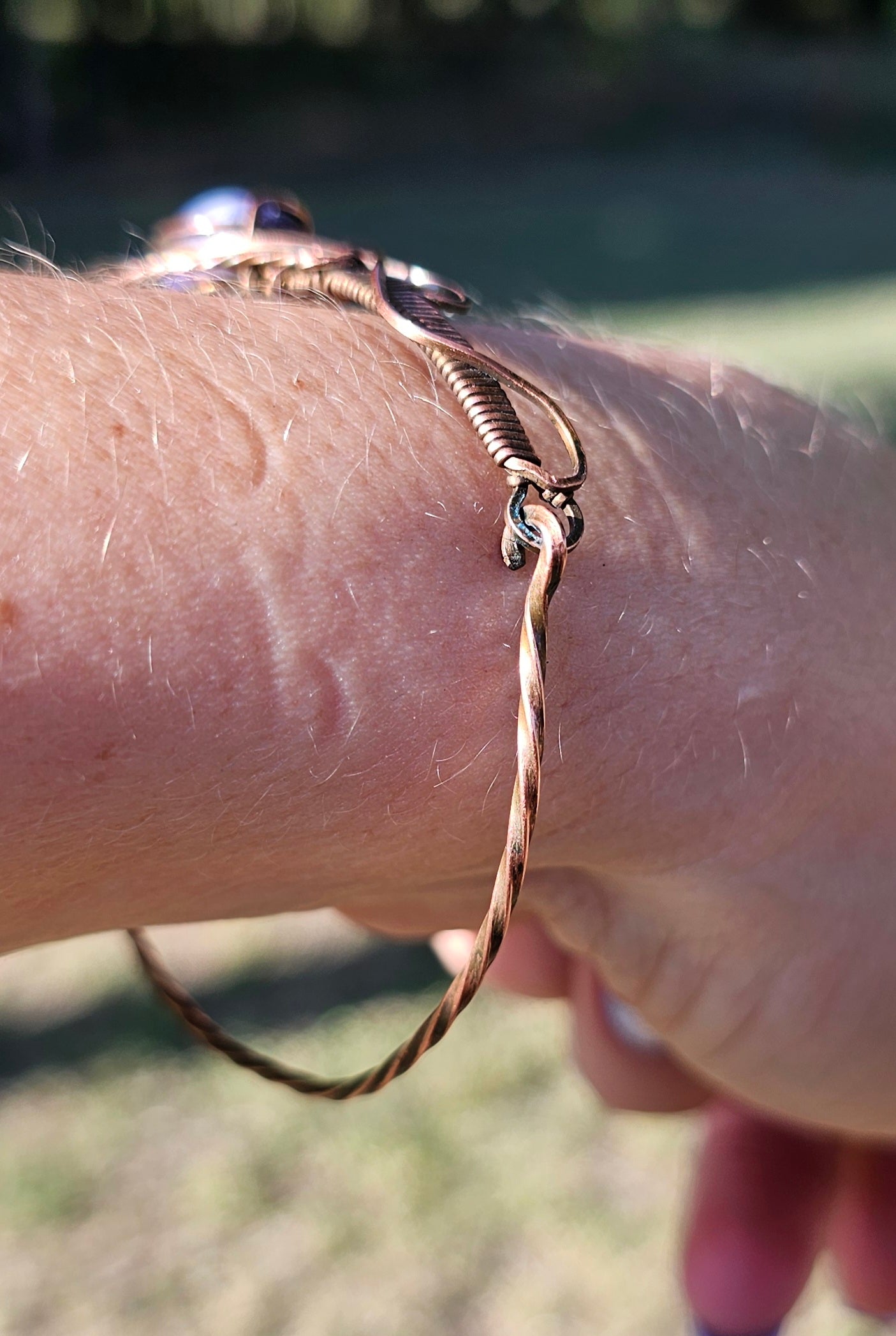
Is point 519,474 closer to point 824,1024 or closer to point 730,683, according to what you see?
point 730,683

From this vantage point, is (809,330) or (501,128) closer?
(809,330)

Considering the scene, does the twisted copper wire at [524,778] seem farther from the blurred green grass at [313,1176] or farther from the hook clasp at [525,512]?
the blurred green grass at [313,1176]

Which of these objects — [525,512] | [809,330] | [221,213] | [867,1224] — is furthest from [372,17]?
[525,512]

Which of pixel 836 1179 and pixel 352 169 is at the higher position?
pixel 836 1179

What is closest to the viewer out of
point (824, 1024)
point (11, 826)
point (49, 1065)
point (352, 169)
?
point (11, 826)

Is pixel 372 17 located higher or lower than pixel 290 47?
higher

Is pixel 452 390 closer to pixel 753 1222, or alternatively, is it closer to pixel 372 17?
pixel 753 1222

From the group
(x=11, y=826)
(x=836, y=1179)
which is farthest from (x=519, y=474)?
(x=836, y=1179)

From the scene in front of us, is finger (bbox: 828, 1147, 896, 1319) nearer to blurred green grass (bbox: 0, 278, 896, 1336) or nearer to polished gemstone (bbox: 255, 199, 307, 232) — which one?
blurred green grass (bbox: 0, 278, 896, 1336)
